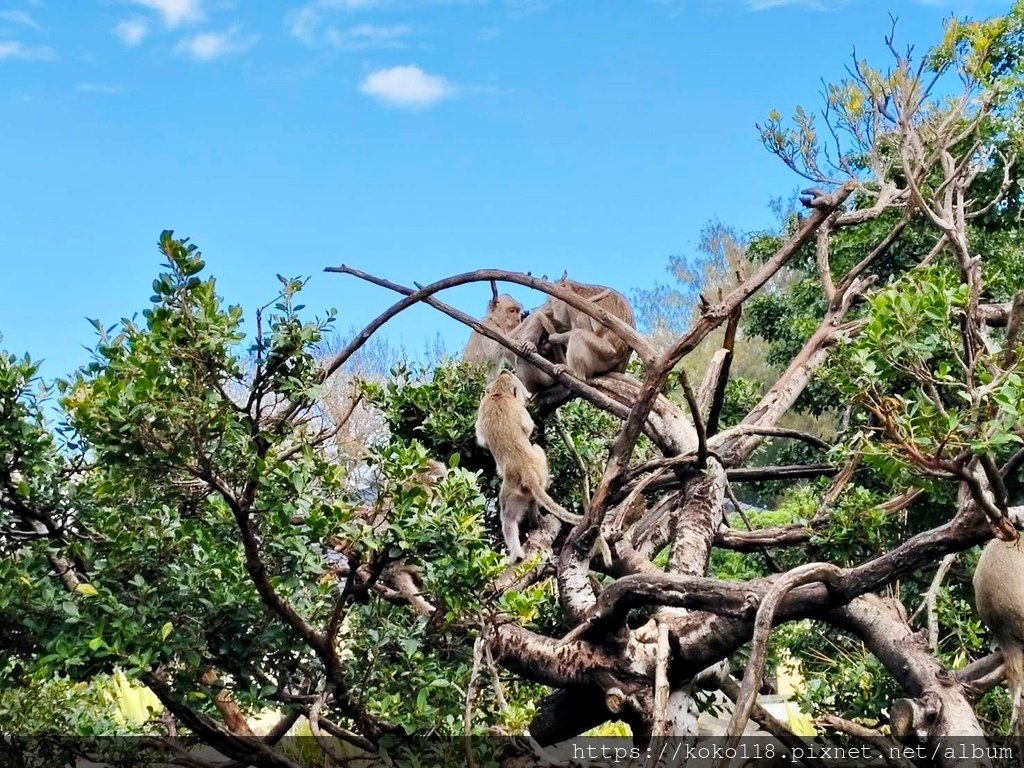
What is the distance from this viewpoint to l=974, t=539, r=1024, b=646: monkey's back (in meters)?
4.49

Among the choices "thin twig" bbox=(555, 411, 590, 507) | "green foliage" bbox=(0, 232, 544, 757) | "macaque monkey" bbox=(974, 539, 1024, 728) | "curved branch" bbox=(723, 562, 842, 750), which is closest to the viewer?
"green foliage" bbox=(0, 232, 544, 757)

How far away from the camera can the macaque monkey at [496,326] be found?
333 inches

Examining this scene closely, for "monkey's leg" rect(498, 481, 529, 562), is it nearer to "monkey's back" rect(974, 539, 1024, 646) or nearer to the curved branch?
the curved branch

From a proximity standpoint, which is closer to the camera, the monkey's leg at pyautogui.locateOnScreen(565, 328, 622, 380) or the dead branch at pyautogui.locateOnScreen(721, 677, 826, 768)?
the dead branch at pyautogui.locateOnScreen(721, 677, 826, 768)

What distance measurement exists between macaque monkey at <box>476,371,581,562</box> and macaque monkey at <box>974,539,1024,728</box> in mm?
2552

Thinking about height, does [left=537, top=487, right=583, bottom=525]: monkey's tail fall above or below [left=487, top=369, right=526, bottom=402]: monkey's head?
below

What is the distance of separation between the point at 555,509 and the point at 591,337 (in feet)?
6.11

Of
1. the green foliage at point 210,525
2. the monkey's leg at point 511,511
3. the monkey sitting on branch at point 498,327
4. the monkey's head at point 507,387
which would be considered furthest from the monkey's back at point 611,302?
the green foliage at point 210,525

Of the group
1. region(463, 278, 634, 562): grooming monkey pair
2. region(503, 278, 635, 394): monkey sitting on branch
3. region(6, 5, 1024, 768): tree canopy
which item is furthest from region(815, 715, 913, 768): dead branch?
region(503, 278, 635, 394): monkey sitting on branch

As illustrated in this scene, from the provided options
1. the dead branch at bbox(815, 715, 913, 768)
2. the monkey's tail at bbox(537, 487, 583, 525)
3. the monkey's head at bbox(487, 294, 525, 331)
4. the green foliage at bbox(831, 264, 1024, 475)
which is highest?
the monkey's head at bbox(487, 294, 525, 331)

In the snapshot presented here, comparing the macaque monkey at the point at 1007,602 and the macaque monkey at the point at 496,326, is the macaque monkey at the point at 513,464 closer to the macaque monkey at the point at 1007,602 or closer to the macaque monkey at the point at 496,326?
the macaque monkey at the point at 496,326

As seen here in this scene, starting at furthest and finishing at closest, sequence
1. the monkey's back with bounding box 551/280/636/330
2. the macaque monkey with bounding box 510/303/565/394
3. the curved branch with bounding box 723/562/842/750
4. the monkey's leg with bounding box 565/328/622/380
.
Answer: the macaque monkey with bounding box 510/303/565/394 → the monkey's back with bounding box 551/280/636/330 → the monkey's leg with bounding box 565/328/622/380 → the curved branch with bounding box 723/562/842/750

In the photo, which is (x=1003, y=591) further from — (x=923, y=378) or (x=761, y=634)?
(x=761, y=634)

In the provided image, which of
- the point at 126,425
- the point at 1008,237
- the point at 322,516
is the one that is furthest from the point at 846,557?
the point at 1008,237
